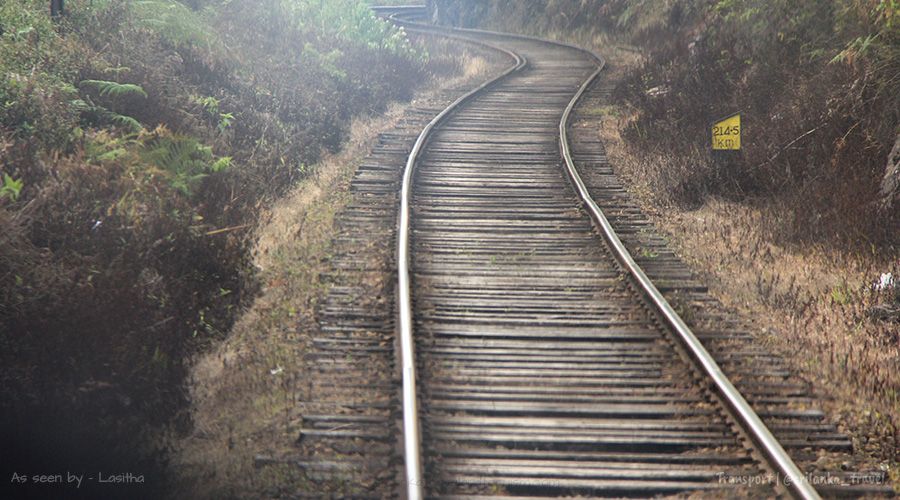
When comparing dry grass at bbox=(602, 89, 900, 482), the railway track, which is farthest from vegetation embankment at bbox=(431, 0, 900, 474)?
the railway track

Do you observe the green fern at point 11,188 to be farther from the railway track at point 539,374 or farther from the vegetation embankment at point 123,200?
the railway track at point 539,374

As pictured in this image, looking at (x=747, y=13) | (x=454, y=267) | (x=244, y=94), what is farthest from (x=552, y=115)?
(x=454, y=267)

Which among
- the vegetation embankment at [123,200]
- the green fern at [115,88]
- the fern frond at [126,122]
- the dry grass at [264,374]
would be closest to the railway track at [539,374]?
the dry grass at [264,374]

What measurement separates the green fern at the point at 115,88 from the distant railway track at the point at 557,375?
332 cm

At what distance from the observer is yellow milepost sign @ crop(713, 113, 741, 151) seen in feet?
38.4

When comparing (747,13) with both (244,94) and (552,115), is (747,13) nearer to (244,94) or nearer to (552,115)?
(552,115)

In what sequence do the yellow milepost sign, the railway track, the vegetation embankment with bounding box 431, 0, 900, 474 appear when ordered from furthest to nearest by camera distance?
1. the yellow milepost sign
2. the vegetation embankment with bounding box 431, 0, 900, 474
3. the railway track

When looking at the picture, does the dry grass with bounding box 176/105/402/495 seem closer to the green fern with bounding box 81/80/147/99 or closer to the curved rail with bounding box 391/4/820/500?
the curved rail with bounding box 391/4/820/500

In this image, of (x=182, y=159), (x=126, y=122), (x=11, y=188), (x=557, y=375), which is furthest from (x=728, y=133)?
(x=11, y=188)

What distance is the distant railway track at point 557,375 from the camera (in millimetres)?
5395

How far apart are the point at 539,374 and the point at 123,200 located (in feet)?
12.6

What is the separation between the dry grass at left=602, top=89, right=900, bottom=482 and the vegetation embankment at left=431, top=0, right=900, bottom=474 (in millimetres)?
18

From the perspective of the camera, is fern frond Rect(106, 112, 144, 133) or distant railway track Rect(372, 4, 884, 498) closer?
distant railway track Rect(372, 4, 884, 498)

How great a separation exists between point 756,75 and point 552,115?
4.29 metres
